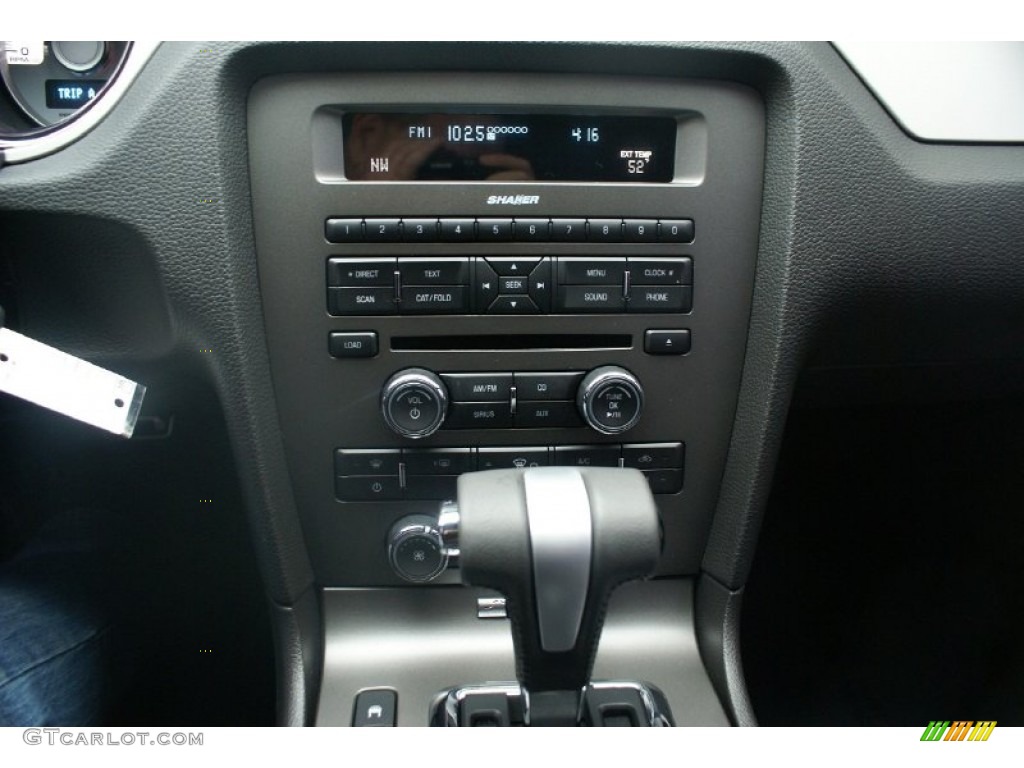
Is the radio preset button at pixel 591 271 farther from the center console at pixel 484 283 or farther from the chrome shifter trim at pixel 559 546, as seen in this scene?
the chrome shifter trim at pixel 559 546

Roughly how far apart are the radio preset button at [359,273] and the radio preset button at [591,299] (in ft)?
0.58

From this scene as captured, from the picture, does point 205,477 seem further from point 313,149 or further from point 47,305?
point 313,149

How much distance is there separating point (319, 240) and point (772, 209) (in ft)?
1.51

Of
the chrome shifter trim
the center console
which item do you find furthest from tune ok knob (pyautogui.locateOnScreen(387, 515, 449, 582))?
the chrome shifter trim

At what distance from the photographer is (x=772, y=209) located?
0.81 metres

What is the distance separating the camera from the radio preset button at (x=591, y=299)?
0.81 m

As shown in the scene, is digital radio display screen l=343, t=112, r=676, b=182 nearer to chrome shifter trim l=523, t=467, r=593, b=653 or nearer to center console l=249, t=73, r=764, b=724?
center console l=249, t=73, r=764, b=724

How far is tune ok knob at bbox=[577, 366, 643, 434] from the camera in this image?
2.71 ft

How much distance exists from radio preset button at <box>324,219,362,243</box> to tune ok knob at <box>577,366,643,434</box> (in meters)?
0.28
